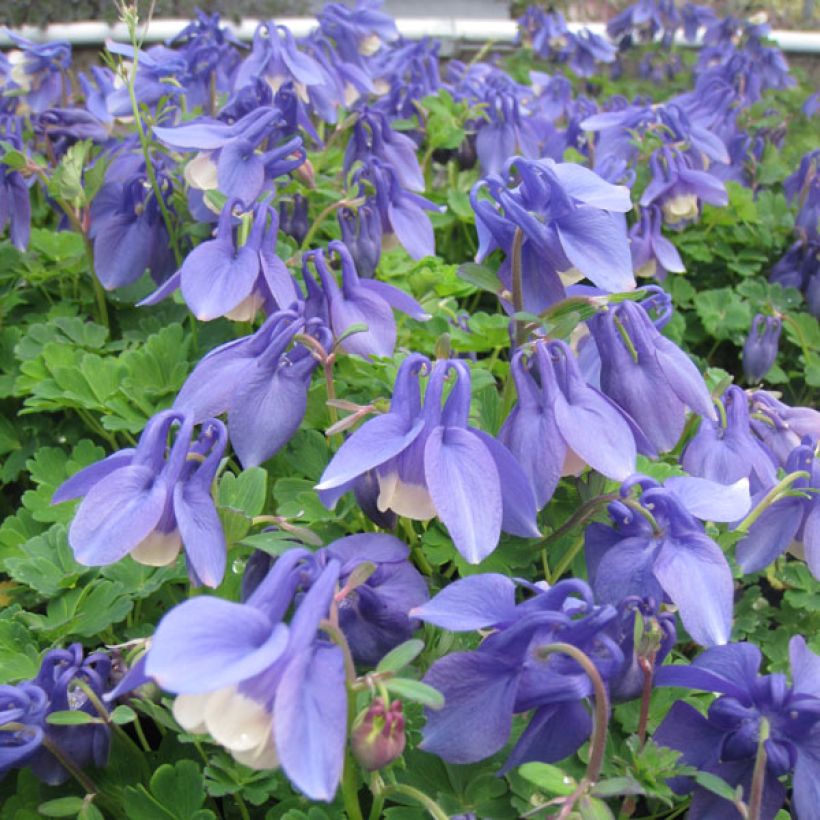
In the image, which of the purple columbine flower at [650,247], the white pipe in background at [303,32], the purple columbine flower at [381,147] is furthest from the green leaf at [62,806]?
the white pipe in background at [303,32]

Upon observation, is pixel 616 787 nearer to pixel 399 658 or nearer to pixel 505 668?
pixel 505 668

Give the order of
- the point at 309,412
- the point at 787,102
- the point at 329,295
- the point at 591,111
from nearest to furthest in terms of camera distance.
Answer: the point at 329,295
the point at 309,412
the point at 591,111
the point at 787,102

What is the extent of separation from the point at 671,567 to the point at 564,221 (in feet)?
1.62

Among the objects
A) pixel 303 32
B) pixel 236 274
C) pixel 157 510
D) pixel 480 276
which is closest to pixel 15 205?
pixel 236 274

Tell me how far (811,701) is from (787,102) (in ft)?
13.5

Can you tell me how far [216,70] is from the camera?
2.82m

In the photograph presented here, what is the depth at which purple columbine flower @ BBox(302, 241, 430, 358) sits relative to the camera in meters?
1.56

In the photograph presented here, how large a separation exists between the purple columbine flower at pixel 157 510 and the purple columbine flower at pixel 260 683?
0.72ft

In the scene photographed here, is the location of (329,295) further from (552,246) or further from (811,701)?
(811,701)

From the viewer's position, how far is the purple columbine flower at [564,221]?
1323mm

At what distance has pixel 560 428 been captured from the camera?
121cm

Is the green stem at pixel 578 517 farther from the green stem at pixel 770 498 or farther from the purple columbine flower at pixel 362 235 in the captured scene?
the purple columbine flower at pixel 362 235

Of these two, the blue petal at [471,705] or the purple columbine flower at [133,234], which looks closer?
the blue petal at [471,705]

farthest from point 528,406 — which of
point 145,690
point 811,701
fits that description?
point 145,690
